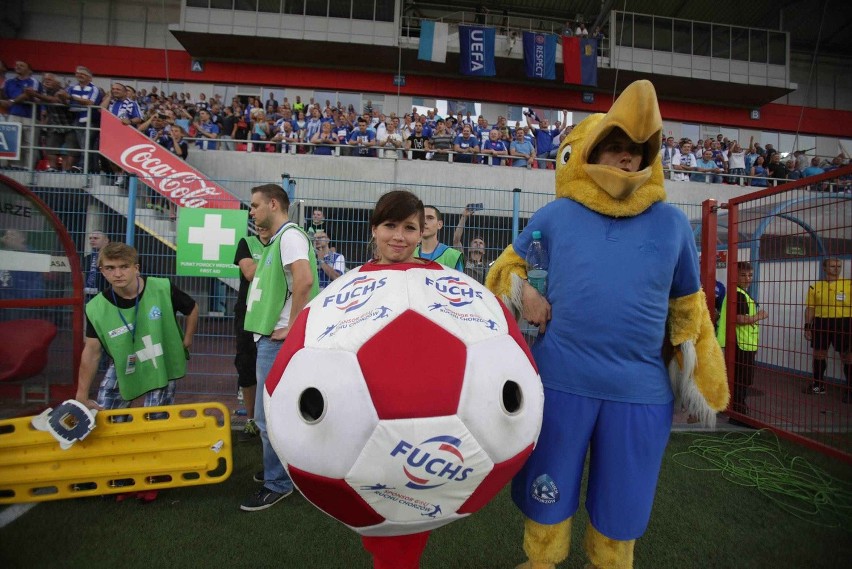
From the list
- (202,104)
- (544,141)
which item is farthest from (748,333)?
(202,104)

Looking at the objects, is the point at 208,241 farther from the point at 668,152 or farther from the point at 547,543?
the point at 668,152

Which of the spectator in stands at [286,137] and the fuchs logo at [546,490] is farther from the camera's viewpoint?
the spectator in stands at [286,137]

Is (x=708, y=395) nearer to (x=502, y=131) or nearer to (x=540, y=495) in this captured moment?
(x=540, y=495)

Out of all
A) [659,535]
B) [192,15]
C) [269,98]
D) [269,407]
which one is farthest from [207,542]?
[192,15]

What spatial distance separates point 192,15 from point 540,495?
18210 millimetres

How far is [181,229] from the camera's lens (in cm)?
448

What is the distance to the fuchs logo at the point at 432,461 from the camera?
3.18ft

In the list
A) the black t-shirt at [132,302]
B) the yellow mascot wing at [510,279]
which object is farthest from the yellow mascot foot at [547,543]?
the black t-shirt at [132,302]

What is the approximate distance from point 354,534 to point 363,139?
11.0 meters

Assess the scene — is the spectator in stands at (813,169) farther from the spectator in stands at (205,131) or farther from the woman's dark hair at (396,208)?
the spectator in stands at (205,131)

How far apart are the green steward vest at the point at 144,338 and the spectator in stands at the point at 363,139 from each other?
28.9ft

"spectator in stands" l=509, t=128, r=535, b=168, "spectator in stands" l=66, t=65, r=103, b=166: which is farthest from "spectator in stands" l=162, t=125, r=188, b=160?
"spectator in stands" l=509, t=128, r=535, b=168

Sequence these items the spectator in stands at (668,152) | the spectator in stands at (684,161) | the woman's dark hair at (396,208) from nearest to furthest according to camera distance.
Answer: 1. the woman's dark hair at (396,208)
2. the spectator in stands at (684,161)
3. the spectator in stands at (668,152)

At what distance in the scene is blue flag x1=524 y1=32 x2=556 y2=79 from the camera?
51.8 ft
